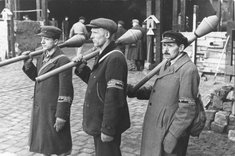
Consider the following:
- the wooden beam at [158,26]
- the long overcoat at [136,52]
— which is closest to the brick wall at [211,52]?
the wooden beam at [158,26]

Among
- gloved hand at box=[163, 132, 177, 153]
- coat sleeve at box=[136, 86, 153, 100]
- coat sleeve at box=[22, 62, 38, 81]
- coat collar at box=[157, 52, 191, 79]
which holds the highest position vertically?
coat collar at box=[157, 52, 191, 79]

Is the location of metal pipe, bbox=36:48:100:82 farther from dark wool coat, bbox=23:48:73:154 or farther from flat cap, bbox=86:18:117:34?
dark wool coat, bbox=23:48:73:154

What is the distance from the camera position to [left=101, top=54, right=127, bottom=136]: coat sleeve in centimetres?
373

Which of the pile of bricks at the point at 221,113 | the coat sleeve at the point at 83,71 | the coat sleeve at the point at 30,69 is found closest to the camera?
the coat sleeve at the point at 83,71

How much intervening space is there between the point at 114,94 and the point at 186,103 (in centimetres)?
71

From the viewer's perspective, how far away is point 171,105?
3.72 metres

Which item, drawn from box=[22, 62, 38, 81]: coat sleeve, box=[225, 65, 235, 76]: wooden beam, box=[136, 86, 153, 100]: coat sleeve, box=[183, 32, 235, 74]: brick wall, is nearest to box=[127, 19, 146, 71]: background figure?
box=[183, 32, 235, 74]: brick wall

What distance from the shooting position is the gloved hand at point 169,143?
143 inches

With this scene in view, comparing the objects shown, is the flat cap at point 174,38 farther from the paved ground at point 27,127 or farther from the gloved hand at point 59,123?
the paved ground at point 27,127

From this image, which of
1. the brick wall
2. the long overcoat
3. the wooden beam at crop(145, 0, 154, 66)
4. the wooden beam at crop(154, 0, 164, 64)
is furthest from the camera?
the long overcoat

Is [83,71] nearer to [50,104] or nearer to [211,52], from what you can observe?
[50,104]

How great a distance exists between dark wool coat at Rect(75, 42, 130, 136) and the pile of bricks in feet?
9.82

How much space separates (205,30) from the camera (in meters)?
3.99

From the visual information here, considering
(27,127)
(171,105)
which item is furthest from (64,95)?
(27,127)
